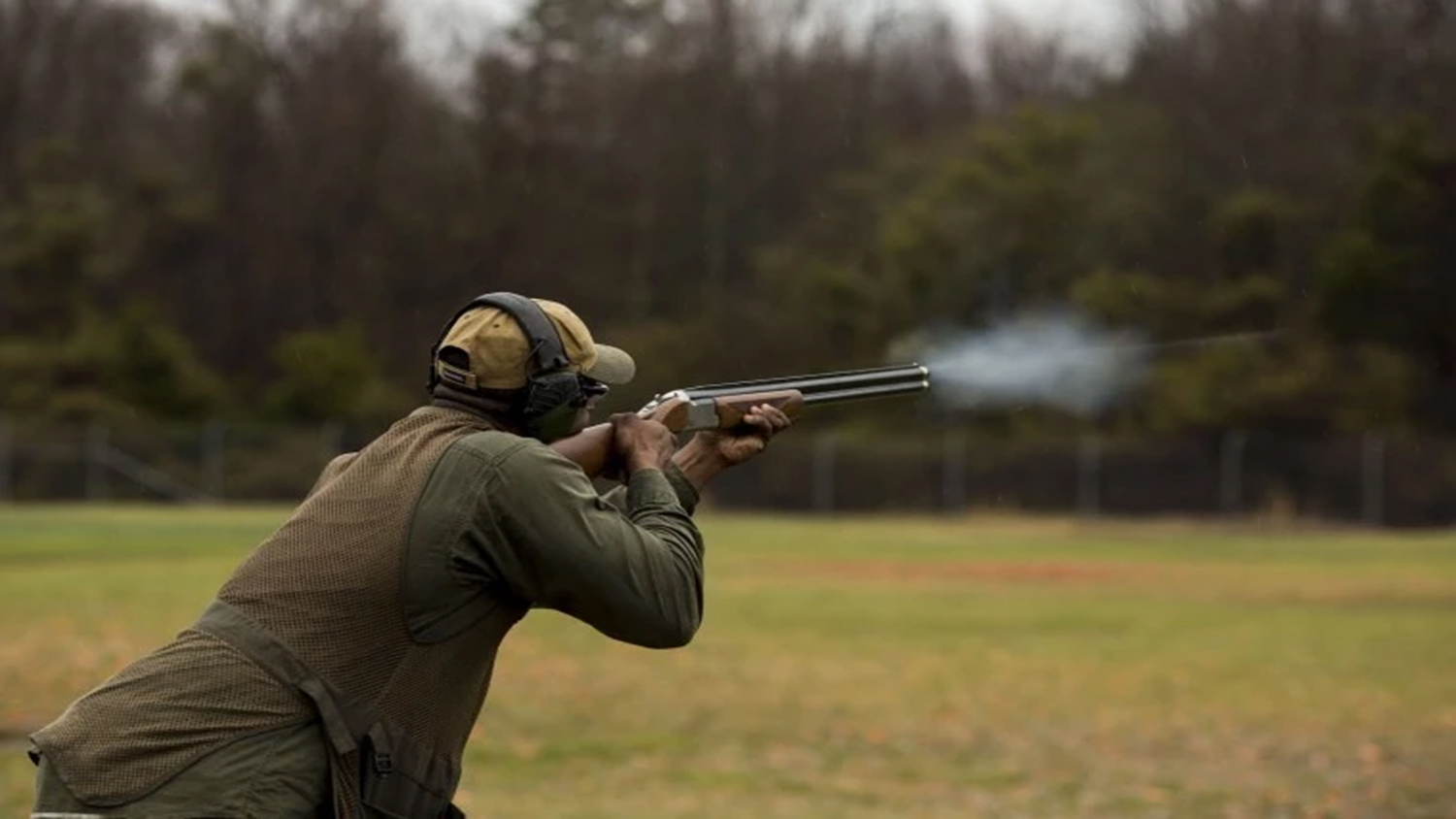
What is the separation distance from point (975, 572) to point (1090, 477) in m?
24.4

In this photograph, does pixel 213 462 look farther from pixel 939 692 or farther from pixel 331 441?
pixel 939 692

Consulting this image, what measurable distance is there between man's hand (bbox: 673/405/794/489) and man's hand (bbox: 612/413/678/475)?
0.12m

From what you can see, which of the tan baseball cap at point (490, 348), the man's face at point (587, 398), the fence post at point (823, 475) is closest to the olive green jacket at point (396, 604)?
the tan baseball cap at point (490, 348)

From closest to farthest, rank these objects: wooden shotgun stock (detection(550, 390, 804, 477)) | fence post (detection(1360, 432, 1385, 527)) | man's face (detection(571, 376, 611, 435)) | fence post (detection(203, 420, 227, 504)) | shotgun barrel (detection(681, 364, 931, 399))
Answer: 1. man's face (detection(571, 376, 611, 435))
2. wooden shotgun stock (detection(550, 390, 804, 477))
3. shotgun barrel (detection(681, 364, 931, 399))
4. fence post (detection(1360, 432, 1385, 527))
5. fence post (detection(203, 420, 227, 504))

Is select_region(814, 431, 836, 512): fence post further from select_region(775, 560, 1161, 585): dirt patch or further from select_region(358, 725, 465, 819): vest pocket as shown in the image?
select_region(358, 725, 465, 819): vest pocket

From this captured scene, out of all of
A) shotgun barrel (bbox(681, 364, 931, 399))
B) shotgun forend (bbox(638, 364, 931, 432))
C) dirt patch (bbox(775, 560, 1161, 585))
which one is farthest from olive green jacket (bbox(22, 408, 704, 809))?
dirt patch (bbox(775, 560, 1161, 585))

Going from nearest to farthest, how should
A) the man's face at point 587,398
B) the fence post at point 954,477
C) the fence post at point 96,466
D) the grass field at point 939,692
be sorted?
the man's face at point 587,398, the grass field at point 939,692, the fence post at point 954,477, the fence post at point 96,466

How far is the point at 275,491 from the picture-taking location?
6106 centimetres

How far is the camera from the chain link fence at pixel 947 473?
56.3 metres

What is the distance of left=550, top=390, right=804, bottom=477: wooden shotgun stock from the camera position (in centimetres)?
530

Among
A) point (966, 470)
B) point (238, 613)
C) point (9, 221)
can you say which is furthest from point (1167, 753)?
point (9, 221)

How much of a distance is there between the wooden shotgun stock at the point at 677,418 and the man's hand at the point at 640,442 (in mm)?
19

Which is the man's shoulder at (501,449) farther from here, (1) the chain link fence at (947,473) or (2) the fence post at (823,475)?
(2) the fence post at (823,475)

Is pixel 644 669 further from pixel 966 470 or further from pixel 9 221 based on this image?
pixel 9 221
